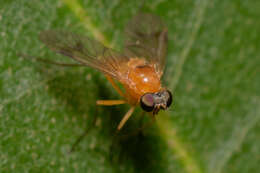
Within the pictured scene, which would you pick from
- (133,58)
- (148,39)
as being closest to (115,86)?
(133,58)

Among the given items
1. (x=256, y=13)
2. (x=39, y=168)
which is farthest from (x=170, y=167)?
(x=256, y=13)

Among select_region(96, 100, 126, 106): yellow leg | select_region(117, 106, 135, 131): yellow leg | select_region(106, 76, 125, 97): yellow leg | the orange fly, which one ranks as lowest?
select_region(117, 106, 135, 131): yellow leg

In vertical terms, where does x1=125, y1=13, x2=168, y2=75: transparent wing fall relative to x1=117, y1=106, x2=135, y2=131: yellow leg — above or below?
above

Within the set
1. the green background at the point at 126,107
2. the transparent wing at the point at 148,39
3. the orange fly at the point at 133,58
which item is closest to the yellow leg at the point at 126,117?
the orange fly at the point at 133,58

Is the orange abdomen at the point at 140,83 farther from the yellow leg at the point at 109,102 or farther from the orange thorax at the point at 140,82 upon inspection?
the yellow leg at the point at 109,102

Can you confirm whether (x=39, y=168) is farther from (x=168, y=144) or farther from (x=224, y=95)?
(x=224, y=95)

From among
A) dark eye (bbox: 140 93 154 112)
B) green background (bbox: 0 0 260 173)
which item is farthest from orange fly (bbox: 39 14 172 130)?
green background (bbox: 0 0 260 173)

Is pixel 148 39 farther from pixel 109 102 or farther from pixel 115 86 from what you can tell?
pixel 109 102

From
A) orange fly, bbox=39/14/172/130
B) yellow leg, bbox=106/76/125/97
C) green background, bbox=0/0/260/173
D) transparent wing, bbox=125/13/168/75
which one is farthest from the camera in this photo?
transparent wing, bbox=125/13/168/75

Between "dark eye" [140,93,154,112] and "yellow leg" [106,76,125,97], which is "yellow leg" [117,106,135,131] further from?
"dark eye" [140,93,154,112]
